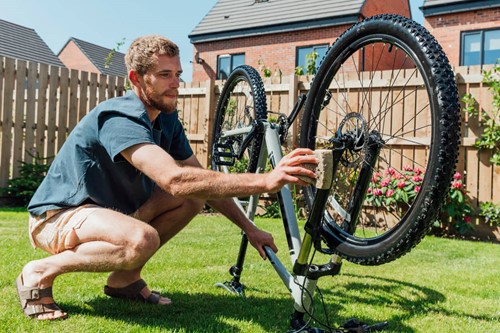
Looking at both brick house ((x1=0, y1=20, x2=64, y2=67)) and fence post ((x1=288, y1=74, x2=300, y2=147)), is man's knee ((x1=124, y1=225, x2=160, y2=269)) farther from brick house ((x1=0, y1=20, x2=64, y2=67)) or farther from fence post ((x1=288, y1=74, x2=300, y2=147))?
brick house ((x1=0, y1=20, x2=64, y2=67))

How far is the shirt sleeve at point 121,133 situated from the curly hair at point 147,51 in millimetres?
227

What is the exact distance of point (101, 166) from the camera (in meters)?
2.24

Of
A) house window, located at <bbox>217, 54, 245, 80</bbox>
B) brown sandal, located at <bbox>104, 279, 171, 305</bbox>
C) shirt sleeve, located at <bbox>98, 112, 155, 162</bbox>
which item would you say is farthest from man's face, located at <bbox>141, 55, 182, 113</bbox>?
house window, located at <bbox>217, 54, 245, 80</bbox>

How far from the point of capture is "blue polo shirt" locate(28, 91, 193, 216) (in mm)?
1988

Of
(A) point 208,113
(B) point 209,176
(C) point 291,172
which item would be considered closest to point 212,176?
(B) point 209,176

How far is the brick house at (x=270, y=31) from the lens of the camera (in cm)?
1378

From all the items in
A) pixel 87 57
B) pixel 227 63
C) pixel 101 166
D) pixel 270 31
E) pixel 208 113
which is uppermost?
pixel 87 57

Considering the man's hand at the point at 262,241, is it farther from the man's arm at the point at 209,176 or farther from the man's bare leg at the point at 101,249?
the man's arm at the point at 209,176

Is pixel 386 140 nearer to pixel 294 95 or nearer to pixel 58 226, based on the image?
pixel 58 226

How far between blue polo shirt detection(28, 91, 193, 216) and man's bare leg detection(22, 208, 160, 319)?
0.52 feet

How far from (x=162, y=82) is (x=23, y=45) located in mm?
21143

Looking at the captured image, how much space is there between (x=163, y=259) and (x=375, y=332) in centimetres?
187

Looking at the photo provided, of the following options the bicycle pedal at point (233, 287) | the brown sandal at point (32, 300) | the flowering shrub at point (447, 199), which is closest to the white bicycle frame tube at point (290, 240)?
the bicycle pedal at point (233, 287)

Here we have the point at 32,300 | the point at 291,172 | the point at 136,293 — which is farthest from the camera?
the point at 136,293
